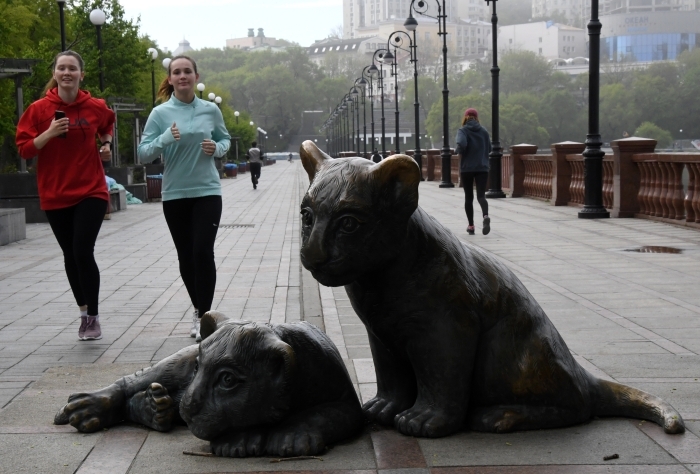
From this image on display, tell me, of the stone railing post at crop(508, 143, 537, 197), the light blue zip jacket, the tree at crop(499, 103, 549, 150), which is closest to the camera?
the light blue zip jacket

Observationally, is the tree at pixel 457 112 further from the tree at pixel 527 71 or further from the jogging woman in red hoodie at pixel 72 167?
the jogging woman in red hoodie at pixel 72 167

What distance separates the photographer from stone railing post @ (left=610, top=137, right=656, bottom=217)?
1916 cm

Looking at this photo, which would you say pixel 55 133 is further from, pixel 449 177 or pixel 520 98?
pixel 520 98

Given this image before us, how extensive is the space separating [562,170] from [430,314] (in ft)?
66.3

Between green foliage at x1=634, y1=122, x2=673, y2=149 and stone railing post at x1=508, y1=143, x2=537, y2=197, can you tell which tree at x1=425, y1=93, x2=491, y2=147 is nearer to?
green foliage at x1=634, y1=122, x2=673, y2=149

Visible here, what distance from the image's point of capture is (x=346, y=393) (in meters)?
4.48

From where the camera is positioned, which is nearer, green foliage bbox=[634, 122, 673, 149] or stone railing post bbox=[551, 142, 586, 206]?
stone railing post bbox=[551, 142, 586, 206]

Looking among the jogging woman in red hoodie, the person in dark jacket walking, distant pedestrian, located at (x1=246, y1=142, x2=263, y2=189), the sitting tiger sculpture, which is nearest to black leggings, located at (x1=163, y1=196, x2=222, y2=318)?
the jogging woman in red hoodie

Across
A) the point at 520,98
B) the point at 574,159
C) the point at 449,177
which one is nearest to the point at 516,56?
the point at 520,98

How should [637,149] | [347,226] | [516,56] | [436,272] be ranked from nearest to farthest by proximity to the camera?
[347,226]
[436,272]
[637,149]
[516,56]

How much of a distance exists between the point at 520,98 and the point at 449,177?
306ft

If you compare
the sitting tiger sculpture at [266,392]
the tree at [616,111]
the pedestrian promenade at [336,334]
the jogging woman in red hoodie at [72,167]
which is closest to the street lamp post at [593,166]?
the pedestrian promenade at [336,334]

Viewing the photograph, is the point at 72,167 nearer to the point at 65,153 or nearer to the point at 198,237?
the point at 65,153

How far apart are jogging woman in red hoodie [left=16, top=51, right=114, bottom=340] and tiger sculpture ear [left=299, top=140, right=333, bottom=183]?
119 inches
